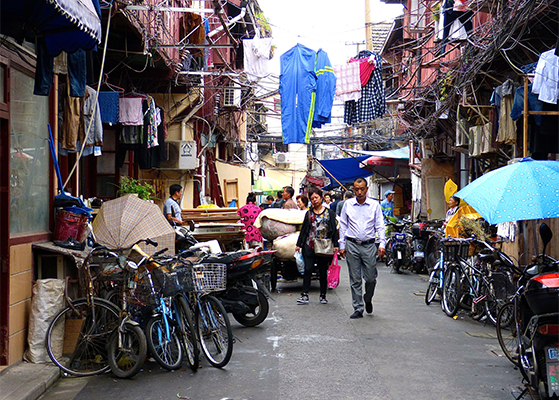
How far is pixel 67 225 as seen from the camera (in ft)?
24.1

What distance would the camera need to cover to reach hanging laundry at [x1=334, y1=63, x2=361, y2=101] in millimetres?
18484

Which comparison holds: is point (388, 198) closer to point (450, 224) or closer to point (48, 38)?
point (450, 224)

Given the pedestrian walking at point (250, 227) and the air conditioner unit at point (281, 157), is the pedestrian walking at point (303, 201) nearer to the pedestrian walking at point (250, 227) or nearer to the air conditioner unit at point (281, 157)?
the pedestrian walking at point (250, 227)

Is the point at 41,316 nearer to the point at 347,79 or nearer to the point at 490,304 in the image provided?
the point at 490,304

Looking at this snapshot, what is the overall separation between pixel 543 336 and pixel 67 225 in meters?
5.44

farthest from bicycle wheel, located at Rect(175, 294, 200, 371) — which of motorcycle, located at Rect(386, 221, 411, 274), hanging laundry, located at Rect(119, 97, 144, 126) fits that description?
motorcycle, located at Rect(386, 221, 411, 274)

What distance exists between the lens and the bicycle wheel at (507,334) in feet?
20.7

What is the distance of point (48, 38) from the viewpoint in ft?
20.5

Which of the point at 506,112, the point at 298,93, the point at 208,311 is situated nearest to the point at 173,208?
the point at 208,311

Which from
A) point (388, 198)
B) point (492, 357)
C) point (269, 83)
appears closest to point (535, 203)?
point (492, 357)

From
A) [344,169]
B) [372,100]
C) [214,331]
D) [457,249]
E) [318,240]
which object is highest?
[372,100]

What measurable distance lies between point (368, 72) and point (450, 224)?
7702 mm

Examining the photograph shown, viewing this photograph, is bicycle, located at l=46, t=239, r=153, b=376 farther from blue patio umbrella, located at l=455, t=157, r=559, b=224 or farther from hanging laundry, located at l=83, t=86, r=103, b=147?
blue patio umbrella, located at l=455, t=157, r=559, b=224

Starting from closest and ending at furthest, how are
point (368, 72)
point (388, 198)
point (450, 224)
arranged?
point (450, 224)
point (368, 72)
point (388, 198)
